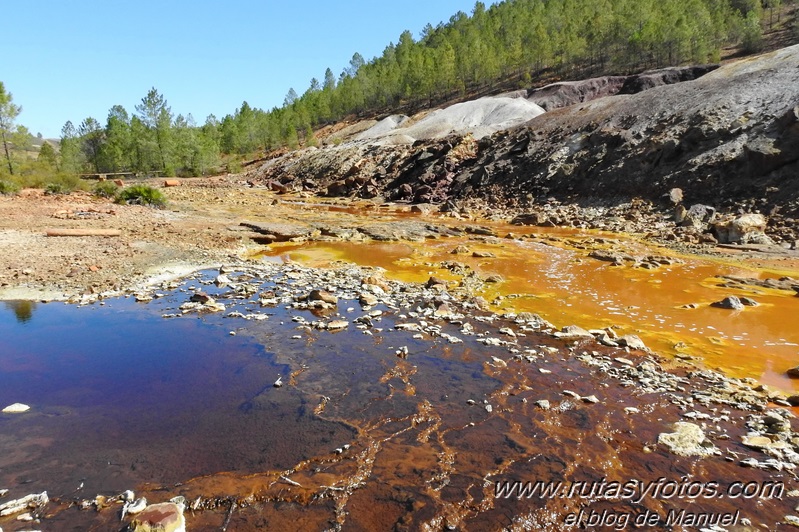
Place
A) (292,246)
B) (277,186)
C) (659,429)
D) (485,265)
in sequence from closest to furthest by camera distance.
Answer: (659,429) < (485,265) < (292,246) < (277,186)

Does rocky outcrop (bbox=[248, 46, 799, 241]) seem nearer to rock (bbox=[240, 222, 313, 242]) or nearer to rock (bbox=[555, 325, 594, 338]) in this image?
rock (bbox=[240, 222, 313, 242])

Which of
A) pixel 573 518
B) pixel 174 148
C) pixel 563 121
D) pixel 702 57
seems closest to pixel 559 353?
pixel 573 518

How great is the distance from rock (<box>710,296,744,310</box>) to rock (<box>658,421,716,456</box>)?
7.81 meters

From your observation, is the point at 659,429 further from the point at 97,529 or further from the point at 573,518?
the point at 97,529

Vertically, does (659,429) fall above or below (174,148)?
below

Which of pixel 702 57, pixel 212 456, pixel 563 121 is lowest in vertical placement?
pixel 212 456

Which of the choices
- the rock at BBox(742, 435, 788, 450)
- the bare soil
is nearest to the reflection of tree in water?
the bare soil

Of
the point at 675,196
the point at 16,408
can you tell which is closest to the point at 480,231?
the point at 675,196

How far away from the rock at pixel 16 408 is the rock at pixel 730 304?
15698 millimetres

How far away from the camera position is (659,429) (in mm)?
6473

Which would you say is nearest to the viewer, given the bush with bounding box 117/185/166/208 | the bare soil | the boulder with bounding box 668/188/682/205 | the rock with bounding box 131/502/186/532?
the rock with bounding box 131/502/186/532

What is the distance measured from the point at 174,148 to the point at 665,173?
63.1 meters

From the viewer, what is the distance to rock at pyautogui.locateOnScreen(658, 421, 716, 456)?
595cm

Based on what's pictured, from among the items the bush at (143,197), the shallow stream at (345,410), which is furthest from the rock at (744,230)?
the bush at (143,197)
